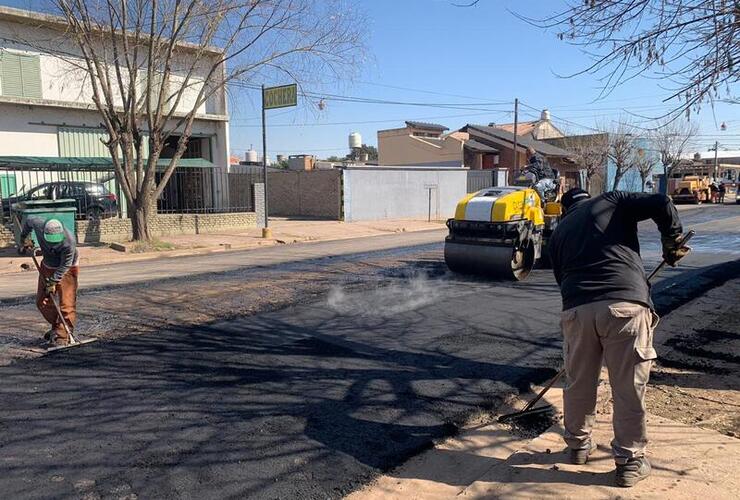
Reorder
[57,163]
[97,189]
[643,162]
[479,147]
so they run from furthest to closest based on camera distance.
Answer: [643,162], [479,147], [97,189], [57,163]

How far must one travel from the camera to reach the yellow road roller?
9320 mm

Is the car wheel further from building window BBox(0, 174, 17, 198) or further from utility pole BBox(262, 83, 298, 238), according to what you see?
utility pole BBox(262, 83, 298, 238)

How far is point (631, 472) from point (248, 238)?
56.3 ft

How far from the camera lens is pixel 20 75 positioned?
20.6m

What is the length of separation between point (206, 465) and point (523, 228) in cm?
703

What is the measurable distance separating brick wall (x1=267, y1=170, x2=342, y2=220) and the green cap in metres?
21.0

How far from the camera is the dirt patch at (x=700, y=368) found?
427cm

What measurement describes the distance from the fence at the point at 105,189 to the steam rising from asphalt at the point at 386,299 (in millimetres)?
12543

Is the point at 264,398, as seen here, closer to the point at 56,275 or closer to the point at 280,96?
the point at 56,275

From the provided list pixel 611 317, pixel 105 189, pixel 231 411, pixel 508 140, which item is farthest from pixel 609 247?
pixel 508 140

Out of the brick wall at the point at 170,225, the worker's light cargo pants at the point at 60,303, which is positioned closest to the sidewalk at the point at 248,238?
the brick wall at the point at 170,225

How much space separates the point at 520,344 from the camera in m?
6.20

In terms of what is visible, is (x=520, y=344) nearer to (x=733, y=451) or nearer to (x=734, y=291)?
(x=733, y=451)

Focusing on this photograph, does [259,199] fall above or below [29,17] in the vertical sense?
below
